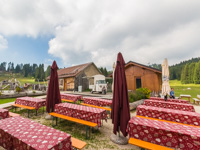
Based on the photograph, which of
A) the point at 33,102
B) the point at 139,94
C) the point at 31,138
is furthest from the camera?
the point at 139,94

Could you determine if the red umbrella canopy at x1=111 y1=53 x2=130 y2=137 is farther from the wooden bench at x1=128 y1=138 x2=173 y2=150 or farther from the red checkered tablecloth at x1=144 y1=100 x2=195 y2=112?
the red checkered tablecloth at x1=144 y1=100 x2=195 y2=112

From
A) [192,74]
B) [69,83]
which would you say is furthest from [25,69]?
[192,74]

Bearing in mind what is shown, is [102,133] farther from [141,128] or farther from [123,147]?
[141,128]

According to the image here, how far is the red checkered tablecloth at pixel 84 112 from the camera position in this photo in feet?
14.4

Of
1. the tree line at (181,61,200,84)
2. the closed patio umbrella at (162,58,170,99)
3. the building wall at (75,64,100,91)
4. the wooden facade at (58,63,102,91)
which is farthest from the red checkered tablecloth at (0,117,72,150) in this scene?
the tree line at (181,61,200,84)

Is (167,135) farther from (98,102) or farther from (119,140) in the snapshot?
(98,102)

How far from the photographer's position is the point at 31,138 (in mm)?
2395

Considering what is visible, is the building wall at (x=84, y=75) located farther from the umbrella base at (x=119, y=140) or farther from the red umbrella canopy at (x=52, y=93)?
the umbrella base at (x=119, y=140)

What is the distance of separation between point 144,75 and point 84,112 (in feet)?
37.6

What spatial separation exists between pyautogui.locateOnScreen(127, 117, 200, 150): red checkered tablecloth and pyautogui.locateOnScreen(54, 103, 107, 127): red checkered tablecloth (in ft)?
4.77

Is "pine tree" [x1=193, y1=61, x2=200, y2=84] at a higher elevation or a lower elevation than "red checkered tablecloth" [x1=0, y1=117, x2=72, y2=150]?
higher

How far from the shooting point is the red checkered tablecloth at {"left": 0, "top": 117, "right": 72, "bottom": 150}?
7.14ft

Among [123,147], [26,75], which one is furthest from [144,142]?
[26,75]

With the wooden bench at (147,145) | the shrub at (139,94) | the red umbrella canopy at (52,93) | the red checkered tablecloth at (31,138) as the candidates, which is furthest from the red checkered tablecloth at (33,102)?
the shrub at (139,94)
